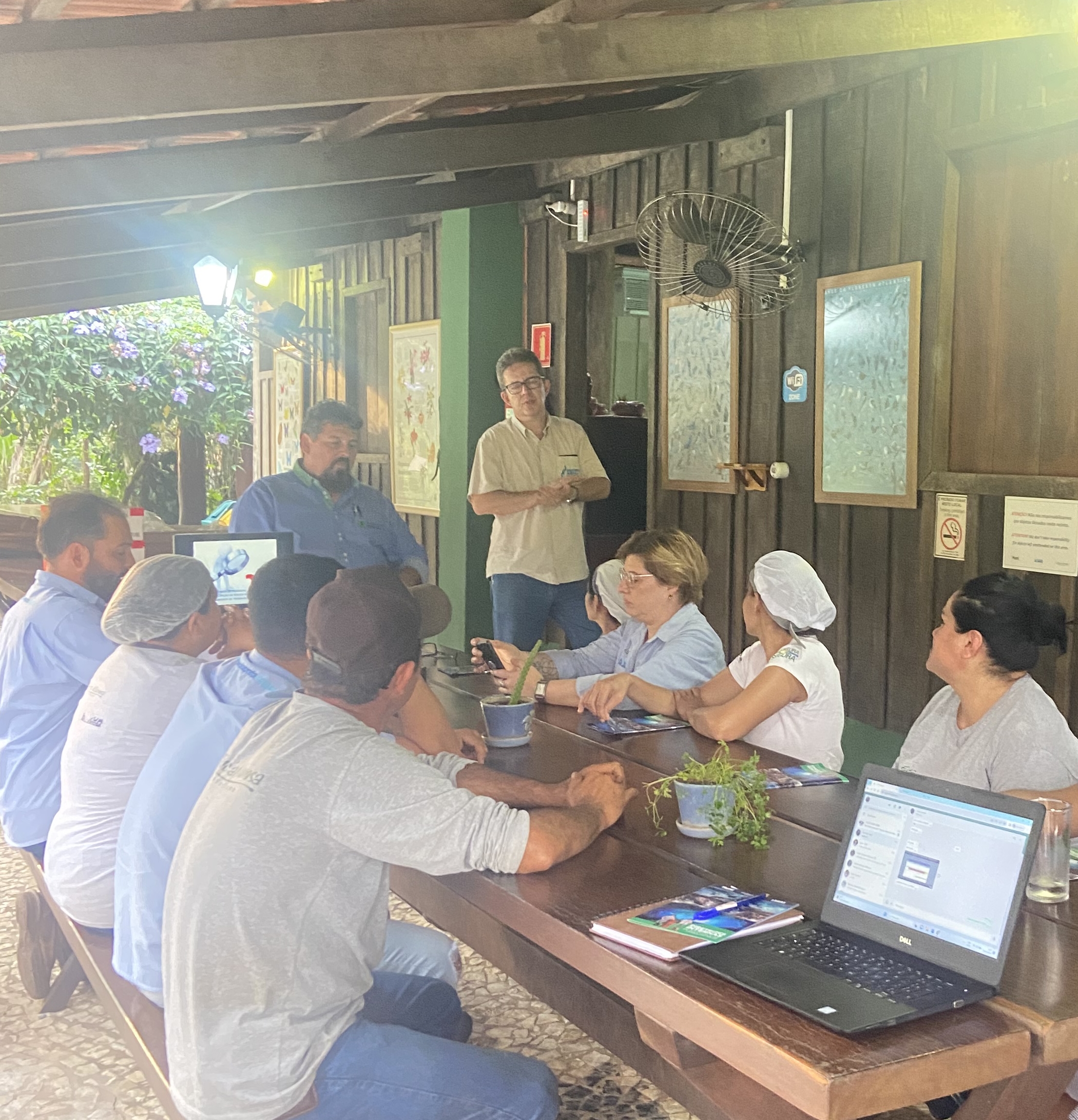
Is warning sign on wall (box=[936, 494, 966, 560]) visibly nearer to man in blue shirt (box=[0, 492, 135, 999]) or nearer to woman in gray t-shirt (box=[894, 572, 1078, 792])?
woman in gray t-shirt (box=[894, 572, 1078, 792])

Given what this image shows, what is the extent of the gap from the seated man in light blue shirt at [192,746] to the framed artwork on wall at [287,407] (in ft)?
24.5

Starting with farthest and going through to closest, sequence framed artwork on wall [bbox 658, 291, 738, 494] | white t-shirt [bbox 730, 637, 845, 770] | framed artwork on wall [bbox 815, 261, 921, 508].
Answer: framed artwork on wall [bbox 658, 291, 738, 494] → framed artwork on wall [bbox 815, 261, 921, 508] → white t-shirt [bbox 730, 637, 845, 770]

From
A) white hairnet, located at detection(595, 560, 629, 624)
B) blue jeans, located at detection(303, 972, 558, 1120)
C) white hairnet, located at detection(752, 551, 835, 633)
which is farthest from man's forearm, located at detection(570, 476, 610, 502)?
blue jeans, located at detection(303, 972, 558, 1120)

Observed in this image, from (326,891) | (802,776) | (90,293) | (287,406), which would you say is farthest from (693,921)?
(287,406)

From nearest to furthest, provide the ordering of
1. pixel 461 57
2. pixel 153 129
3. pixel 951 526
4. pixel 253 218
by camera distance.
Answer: pixel 461 57
pixel 153 129
pixel 951 526
pixel 253 218

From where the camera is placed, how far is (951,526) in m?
4.48

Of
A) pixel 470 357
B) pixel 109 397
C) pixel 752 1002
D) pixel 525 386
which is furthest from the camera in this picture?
pixel 109 397

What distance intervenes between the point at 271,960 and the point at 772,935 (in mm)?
748

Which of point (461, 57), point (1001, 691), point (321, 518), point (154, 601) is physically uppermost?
point (461, 57)

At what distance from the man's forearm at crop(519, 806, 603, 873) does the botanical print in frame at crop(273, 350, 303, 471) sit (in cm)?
774

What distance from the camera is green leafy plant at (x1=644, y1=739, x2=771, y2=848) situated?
2264 mm

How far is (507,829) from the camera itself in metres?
2.04

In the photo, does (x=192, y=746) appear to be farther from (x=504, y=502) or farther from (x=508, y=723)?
(x=504, y=502)

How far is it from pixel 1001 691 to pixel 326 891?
1.51 metres
